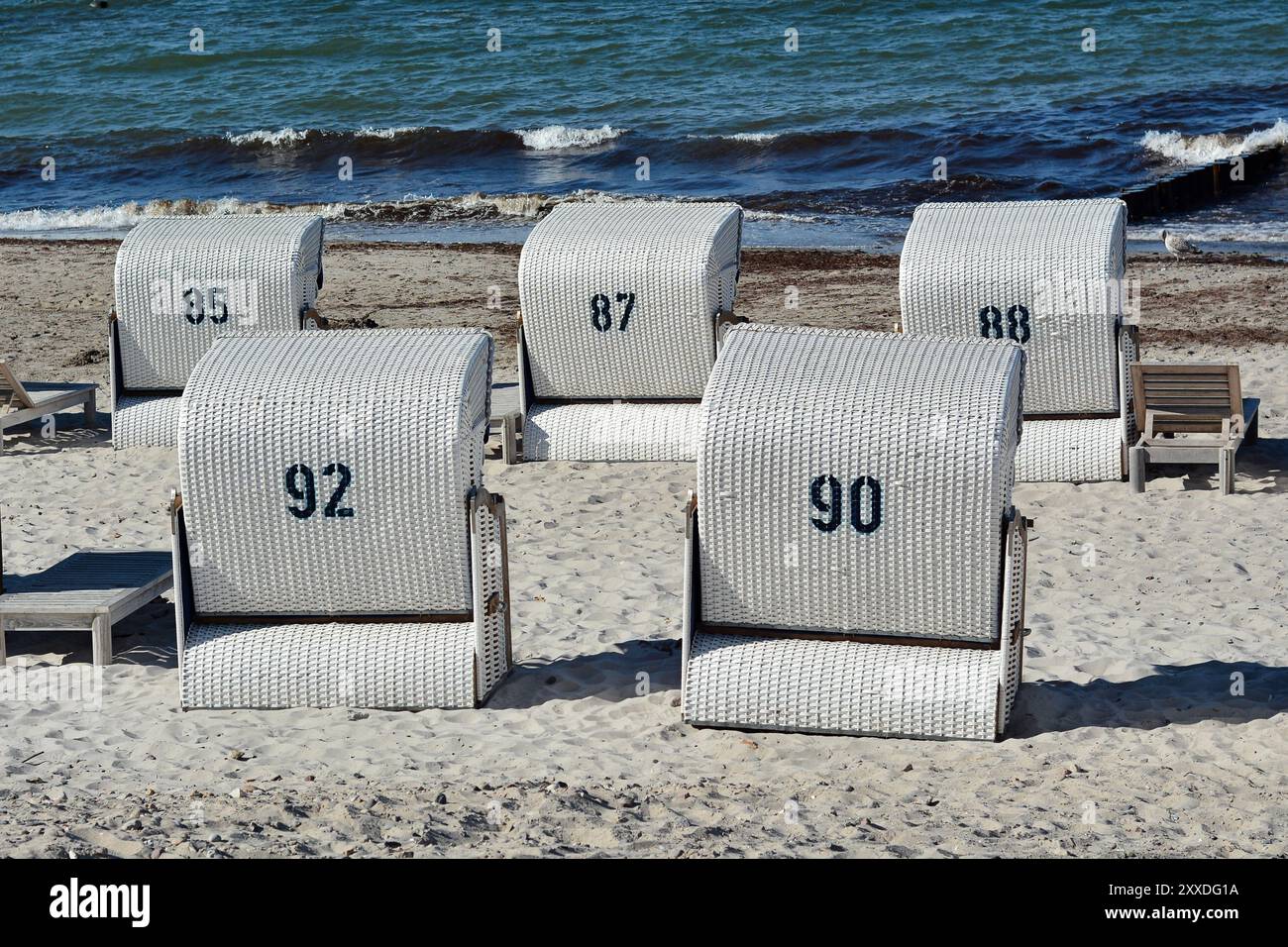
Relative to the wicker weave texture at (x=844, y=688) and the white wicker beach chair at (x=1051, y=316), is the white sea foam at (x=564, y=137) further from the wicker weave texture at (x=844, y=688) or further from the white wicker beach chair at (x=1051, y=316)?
the wicker weave texture at (x=844, y=688)

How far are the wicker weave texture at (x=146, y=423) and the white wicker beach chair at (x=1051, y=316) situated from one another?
4.82 metres

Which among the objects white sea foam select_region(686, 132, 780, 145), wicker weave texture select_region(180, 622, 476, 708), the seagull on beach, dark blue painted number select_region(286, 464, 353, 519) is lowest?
wicker weave texture select_region(180, 622, 476, 708)

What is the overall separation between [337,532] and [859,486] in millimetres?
2026

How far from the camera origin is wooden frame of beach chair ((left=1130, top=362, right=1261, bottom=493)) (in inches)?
387

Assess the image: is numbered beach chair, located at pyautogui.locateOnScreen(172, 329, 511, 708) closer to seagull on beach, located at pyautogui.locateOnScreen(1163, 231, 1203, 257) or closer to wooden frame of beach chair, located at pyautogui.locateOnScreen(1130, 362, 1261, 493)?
wooden frame of beach chair, located at pyautogui.locateOnScreen(1130, 362, 1261, 493)

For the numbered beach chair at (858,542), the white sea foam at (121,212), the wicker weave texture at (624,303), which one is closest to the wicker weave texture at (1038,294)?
the wicker weave texture at (624,303)

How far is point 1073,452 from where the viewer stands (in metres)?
10.0

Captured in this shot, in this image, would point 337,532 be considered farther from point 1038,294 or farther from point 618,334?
point 1038,294

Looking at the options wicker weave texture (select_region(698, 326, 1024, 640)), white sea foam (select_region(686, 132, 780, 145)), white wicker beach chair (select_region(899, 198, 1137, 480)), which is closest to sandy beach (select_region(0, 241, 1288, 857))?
white wicker beach chair (select_region(899, 198, 1137, 480))

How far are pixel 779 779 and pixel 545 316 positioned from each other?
5.29 m

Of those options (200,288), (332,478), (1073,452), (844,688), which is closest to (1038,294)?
(1073,452)

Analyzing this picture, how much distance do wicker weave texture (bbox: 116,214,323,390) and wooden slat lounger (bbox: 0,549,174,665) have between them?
3.02m

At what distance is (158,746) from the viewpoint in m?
6.31

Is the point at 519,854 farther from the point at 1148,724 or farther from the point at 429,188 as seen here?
the point at 429,188
